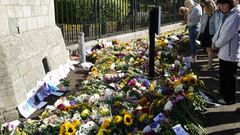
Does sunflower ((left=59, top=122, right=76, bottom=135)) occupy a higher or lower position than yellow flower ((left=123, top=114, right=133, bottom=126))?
lower

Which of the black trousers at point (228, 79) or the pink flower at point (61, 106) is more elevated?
the black trousers at point (228, 79)

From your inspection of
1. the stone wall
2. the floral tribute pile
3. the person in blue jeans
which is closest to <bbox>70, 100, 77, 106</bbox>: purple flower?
the floral tribute pile

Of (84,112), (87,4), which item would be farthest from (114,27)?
(84,112)

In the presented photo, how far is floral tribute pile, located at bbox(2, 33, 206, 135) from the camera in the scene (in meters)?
4.49

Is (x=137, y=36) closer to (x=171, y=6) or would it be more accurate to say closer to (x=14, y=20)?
(x=171, y=6)

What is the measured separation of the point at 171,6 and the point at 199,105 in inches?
560

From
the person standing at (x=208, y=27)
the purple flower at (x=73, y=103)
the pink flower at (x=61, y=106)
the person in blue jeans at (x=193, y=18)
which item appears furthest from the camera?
the person in blue jeans at (x=193, y=18)

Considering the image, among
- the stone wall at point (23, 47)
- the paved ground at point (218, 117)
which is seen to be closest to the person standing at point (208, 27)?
the paved ground at point (218, 117)

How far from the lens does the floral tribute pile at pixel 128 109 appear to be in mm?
4488

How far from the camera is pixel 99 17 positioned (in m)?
11.9

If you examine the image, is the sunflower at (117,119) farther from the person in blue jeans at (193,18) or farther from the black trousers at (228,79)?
the person in blue jeans at (193,18)

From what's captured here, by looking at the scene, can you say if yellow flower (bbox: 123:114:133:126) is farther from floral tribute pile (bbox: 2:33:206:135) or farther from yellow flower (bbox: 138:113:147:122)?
yellow flower (bbox: 138:113:147:122)

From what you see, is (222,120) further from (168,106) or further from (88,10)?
(88,10)

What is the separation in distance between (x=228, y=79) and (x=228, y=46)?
57cm
